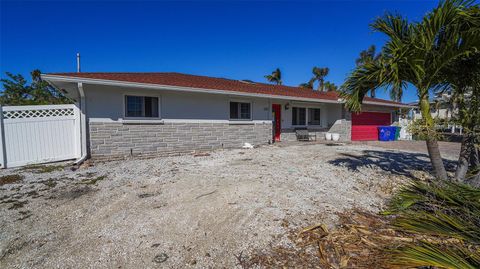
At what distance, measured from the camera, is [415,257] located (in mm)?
1986

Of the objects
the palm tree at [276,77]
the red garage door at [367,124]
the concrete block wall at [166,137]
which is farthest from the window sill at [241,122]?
the palm tree at [276,77]

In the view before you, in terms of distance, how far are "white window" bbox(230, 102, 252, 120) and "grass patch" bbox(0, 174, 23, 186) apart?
7.71m

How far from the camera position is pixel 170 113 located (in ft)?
30.3

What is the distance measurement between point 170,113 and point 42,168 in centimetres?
441

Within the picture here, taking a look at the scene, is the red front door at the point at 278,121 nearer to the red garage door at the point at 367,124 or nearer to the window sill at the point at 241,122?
the window sill at the point at 241,122

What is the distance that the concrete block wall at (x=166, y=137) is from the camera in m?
7.94

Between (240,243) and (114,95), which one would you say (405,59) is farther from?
(114,95)

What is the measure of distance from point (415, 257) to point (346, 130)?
1387 cm

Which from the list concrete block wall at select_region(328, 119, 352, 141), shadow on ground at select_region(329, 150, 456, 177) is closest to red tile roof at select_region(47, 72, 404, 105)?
concrete block wall at select_region(328, 119, 352, 141)

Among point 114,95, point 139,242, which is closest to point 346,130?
point 114,95

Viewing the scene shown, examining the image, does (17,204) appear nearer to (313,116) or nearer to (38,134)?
(38,134)

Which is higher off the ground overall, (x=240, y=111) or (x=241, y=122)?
(x=240, y=111)

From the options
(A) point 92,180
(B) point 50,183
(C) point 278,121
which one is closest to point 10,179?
(B) point 50,183

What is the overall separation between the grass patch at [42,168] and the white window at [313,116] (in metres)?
12.5
